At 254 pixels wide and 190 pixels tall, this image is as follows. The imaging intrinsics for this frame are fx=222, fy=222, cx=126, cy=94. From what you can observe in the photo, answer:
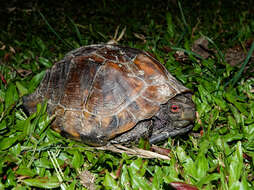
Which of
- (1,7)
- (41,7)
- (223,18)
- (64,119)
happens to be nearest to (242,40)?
(223,18)

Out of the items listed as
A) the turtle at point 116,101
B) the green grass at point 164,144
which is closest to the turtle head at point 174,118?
the turtle at point 116,101

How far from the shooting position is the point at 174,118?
217cm

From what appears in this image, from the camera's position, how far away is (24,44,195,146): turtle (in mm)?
2027

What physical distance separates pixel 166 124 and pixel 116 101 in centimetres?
59

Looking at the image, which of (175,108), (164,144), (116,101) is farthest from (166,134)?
(116,101)

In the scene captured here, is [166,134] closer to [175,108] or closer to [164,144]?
[164,144]

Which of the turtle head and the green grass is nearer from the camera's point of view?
the green grass

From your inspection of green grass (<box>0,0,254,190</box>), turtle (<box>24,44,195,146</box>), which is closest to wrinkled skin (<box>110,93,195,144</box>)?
turtle (<box>24,44,195,146</box>)

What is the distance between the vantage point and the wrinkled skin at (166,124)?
6.84 ft

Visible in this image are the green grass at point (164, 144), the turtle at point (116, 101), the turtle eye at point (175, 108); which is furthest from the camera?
the turtle eye at point (175, 108)

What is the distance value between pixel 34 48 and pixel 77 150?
2.58m

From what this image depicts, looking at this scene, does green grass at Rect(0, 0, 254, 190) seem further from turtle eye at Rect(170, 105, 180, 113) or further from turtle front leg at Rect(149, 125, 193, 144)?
turtle eye at Rect(170, 105, 180, 113)

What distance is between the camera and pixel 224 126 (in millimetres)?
2215

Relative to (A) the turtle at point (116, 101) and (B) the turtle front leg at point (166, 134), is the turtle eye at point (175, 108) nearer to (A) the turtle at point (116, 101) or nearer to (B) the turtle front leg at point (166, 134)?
(A) the turtle at point (116, 101)
